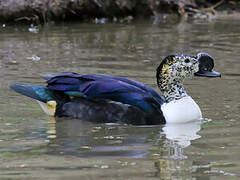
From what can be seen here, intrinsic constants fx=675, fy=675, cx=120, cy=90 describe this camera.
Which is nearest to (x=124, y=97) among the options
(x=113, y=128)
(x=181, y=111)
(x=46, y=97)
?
(x=113, y=128)

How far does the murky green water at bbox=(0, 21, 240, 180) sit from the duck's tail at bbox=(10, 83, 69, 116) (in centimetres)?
13

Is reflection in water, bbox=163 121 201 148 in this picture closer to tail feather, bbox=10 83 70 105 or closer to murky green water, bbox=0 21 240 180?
murky green water, bbox=0 21 240 180

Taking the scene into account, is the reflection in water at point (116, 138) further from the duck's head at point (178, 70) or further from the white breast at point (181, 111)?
the duck's head at point (178, 70)

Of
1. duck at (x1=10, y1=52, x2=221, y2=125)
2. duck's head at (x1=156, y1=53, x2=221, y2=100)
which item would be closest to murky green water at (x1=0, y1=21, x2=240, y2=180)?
duck at (x1=10, y1=52, x2=221, y2=125)

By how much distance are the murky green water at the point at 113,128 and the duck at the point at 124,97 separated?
114 millimetres

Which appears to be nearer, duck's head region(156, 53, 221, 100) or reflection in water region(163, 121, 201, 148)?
reflection in water region(163, 121, 201, 148)

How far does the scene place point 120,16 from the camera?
16.7 metres

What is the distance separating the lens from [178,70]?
297 inches

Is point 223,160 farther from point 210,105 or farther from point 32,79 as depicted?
point 32,79

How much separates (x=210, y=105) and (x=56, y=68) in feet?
9.19

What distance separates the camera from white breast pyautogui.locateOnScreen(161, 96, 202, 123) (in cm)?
729

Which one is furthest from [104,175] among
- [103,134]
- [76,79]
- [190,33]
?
[190,33]

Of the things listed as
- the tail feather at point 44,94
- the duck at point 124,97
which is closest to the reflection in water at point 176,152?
the duck at point 124,97

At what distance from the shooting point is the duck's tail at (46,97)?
24.8 feet
